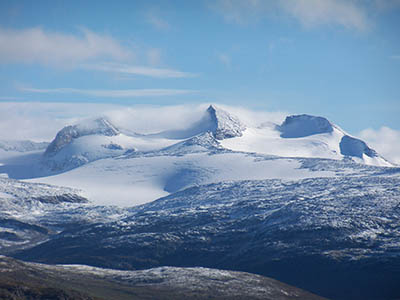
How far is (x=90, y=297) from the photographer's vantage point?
561 feet

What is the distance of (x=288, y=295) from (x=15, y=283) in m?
65.0

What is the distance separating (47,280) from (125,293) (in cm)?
1845

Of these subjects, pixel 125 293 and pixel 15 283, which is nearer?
pixel 15 283

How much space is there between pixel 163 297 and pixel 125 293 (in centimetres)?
937

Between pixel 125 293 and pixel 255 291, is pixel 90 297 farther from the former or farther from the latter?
pixel 255 291

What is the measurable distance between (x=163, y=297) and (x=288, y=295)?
30.5m

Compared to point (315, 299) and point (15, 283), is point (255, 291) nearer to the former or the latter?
point (315, 299)

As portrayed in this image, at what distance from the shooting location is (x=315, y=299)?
197m

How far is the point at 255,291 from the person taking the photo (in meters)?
198

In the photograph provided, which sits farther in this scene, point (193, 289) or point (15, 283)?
point (193, 289)

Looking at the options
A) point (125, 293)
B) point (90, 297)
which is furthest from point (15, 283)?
point (125, 293)

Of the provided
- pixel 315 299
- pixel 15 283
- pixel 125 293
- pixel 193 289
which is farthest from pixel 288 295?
pixel 15 283

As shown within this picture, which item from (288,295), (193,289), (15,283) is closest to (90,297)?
(15,283)

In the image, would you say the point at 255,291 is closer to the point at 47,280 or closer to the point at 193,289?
the point at 193,289
